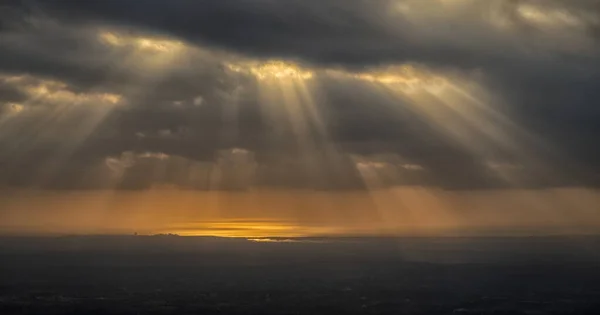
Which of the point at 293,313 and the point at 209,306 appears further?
the point at 209,306

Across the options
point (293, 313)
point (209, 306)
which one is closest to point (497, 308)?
point (293, 313)

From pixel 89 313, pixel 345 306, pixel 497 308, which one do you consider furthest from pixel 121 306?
pixel 497 308

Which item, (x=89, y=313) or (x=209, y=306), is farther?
(x=209, y=306)

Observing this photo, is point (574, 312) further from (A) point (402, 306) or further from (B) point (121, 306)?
(B) point (121, 306)

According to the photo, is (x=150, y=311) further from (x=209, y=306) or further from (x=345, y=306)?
(x=345, y=306)

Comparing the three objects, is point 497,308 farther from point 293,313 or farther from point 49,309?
point 49,309

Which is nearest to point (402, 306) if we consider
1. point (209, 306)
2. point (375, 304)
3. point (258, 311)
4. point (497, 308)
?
point (375, 304)

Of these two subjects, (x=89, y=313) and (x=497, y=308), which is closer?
(x=89, y=313)
